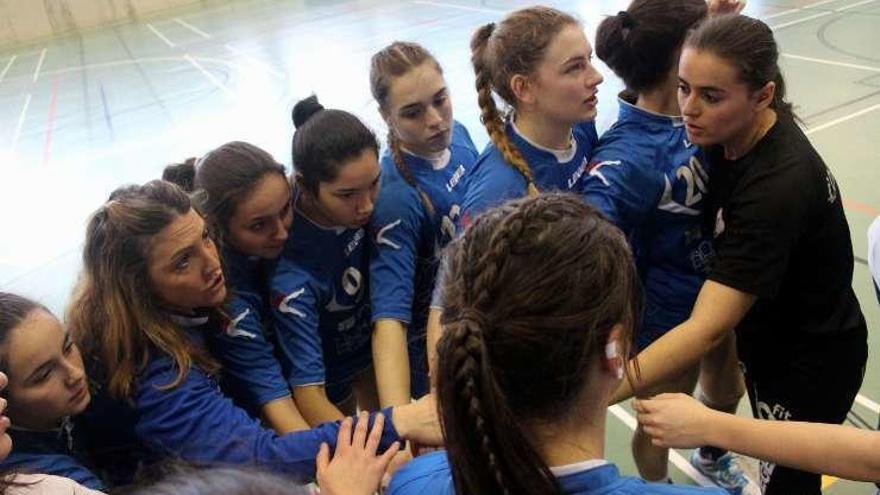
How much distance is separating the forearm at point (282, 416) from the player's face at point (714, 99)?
131cm

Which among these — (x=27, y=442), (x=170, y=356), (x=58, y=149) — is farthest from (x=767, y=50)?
(x=58, y=149)

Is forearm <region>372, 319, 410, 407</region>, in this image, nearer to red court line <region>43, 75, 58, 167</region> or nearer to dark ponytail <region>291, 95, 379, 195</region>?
dark ponytail <region>291, 95, 379, 195</region>

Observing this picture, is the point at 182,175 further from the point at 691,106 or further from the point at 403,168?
the point at 691,106

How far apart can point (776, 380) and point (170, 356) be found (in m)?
1.60

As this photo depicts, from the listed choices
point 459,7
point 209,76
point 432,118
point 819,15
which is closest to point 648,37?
point 432,118

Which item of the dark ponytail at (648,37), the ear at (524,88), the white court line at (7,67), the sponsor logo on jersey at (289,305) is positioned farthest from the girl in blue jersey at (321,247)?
the white court line at (7,67)

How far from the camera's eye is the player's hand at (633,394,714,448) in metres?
1.38

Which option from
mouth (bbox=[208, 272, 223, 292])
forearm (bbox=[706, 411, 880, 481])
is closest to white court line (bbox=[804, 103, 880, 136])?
forearm (bbox=[706, 411, 880, 481])

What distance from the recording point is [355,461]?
4.87 feet

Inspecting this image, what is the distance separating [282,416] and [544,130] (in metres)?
1.11

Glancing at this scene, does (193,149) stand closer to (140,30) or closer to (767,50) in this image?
(767,50)

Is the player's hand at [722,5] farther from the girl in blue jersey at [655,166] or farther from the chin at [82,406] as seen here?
the chin at [82,406]

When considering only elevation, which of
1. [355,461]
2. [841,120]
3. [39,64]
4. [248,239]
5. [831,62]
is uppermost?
[39,64]

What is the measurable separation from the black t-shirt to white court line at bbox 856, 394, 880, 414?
113cm
